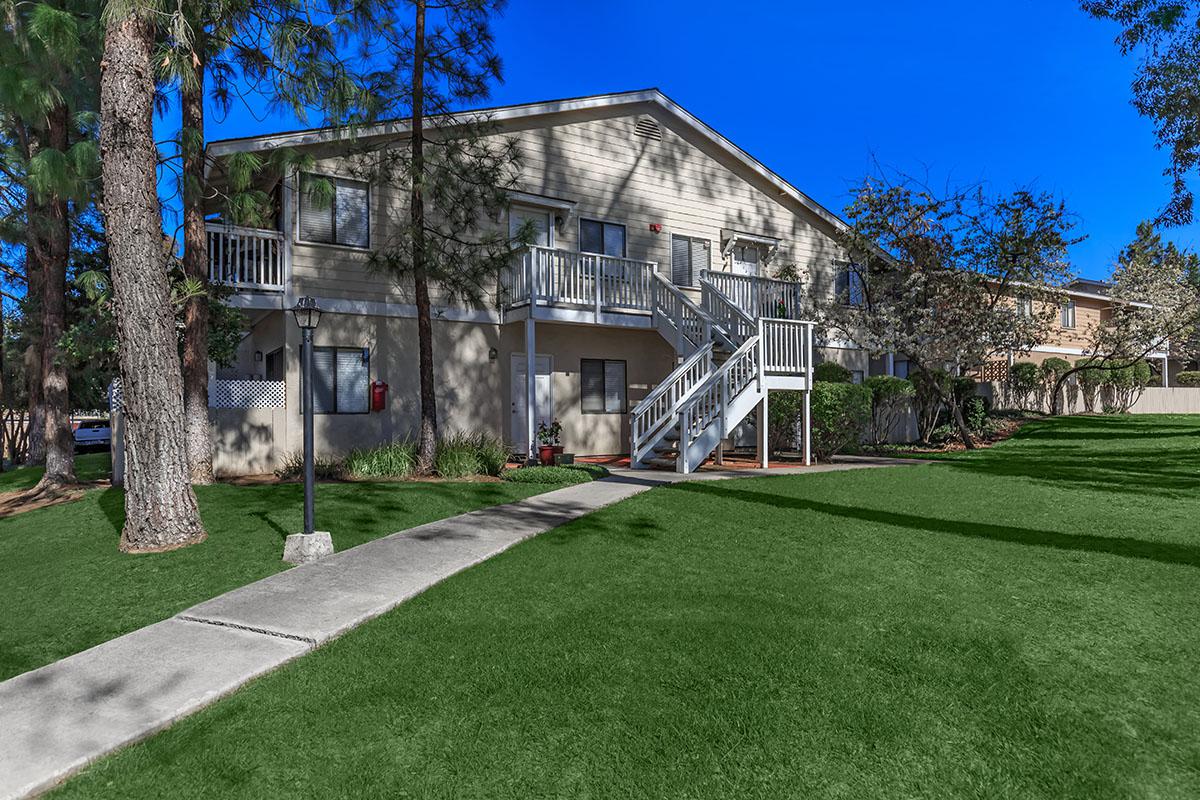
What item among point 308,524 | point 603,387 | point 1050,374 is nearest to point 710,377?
point 603,387

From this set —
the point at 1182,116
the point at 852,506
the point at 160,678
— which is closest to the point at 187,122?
the point at 160,678

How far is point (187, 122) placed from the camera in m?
11.1

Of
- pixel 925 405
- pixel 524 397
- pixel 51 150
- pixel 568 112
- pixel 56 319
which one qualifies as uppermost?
pixel 568 112

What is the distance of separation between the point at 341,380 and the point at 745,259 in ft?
35.2

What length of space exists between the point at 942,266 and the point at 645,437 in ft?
28.5

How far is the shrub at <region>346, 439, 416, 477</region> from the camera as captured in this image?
11.6m

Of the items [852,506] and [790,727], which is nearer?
[790,727]

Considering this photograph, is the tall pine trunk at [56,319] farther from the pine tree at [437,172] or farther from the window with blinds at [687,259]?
the window with blinds at [687,259]

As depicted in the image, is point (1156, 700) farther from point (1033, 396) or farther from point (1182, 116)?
point (1033, 396)

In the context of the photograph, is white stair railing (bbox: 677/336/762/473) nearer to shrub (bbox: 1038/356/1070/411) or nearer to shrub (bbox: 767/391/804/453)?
shrub (bbox: 767/391/804/453)

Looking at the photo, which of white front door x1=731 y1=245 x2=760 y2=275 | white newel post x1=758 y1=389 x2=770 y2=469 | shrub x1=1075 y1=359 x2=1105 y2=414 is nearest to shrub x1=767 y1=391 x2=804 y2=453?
white newel post x1=758 y1=389 x2=770 y2=469

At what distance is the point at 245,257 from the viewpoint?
484 inches

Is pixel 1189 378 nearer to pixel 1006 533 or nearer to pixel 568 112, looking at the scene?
pixel 568 112

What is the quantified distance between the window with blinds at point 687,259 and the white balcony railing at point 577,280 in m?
2.08
